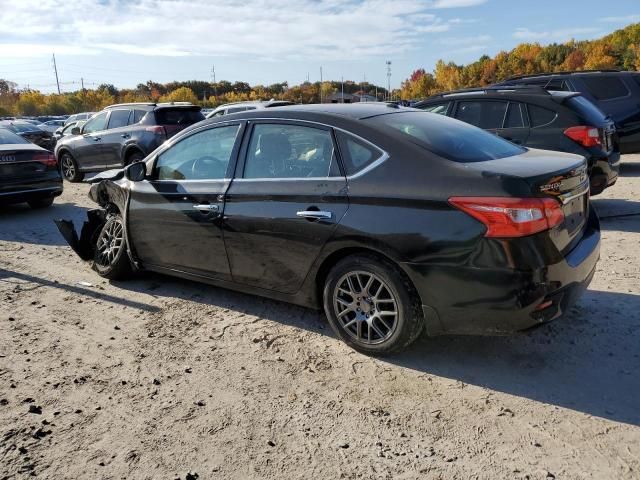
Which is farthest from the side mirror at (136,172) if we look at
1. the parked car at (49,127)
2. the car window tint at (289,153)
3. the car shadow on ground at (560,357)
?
the parked car at (49,127)

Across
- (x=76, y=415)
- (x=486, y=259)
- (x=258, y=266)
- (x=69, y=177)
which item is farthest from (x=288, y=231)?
(x=69, y=177)

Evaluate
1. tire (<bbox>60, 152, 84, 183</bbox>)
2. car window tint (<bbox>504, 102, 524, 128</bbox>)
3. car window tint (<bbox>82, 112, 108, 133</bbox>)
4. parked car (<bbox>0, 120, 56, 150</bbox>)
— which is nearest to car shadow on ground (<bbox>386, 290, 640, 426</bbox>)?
car window tint (<bbox>504, 102, 524, 128</bbox>)

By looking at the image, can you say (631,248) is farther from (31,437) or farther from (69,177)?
(69,177)

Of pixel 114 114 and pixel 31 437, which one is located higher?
pixel 114 114

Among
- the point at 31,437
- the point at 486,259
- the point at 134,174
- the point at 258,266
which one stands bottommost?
the point at 31,437

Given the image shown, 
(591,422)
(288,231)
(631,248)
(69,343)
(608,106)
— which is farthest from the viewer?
(608,106)

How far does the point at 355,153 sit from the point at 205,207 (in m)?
1.43

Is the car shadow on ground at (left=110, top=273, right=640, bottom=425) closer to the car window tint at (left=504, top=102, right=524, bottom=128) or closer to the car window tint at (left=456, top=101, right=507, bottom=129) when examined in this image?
the car window tint at (left=504, top=102, right=524, bottom=128)

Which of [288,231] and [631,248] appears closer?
[288,231]

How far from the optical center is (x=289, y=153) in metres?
4.09

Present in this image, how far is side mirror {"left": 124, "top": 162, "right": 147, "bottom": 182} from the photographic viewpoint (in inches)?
197

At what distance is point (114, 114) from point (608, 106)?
10847mm

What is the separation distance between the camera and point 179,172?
4828 millimetres

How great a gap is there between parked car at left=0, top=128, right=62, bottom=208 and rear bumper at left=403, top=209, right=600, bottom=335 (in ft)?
26.6
